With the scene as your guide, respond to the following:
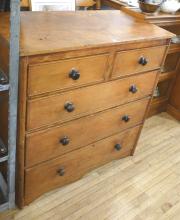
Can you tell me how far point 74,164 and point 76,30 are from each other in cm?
76

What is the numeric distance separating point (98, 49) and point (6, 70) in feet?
1.34

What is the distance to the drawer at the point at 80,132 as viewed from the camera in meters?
1.31

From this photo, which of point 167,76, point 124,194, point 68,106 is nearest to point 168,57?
point 167,76

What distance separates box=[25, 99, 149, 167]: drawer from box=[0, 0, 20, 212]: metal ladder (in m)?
0.08

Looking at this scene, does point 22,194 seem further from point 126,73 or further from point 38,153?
point 126,73

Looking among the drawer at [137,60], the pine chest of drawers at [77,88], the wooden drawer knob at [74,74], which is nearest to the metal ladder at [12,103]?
the pine chest of drawers at [77,88]

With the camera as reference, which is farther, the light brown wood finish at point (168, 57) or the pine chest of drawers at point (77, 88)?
the light brown wood finish at point (168, 57)

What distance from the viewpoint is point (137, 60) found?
56.4 inches

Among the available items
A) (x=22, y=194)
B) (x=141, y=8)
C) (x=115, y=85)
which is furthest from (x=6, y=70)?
(x=141, y=8)

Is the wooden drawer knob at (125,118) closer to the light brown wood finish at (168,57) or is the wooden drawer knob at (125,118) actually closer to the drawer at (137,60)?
the drawer at (137,60)

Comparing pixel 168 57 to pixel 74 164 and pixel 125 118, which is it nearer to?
pixel 125 118

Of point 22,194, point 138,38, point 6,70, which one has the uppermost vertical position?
point 138,38

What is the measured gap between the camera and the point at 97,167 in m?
1.80

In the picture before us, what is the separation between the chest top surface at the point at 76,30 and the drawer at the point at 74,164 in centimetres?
64
